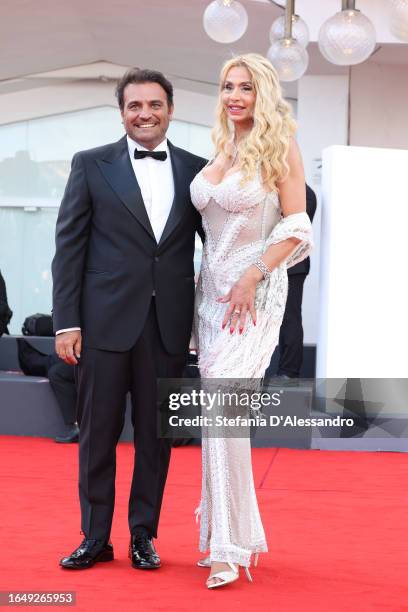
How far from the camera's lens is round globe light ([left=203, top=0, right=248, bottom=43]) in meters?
6.19

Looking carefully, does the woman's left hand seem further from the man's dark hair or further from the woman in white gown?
the man's dark hair

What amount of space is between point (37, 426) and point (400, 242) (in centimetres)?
269

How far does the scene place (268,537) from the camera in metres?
4.11

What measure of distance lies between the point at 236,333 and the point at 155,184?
0.58 meters

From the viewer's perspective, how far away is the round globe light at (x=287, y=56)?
6.38 meters

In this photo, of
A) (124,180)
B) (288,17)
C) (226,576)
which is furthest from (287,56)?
(226,576)

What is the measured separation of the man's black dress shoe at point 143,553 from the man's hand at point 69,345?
0.61 meters

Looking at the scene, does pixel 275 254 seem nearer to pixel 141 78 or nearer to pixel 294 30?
pixel 141 78

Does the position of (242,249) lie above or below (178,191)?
below

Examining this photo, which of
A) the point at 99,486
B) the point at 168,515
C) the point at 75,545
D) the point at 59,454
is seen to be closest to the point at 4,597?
the point at 99,486

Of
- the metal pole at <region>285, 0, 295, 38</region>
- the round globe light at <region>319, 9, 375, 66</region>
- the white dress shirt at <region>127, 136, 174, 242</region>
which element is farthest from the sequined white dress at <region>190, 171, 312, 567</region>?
the metal pole at <region>285, 0, 295, 38</region>

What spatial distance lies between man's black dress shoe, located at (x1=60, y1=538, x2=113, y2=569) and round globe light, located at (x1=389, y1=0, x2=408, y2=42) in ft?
11.6

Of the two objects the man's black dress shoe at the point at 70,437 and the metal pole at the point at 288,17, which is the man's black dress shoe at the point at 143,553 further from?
the metal pole at the point at 288,17

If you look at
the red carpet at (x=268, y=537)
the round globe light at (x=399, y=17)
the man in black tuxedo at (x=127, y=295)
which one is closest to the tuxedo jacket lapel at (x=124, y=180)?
the man in black tuxedo at (x=127, y=295)
